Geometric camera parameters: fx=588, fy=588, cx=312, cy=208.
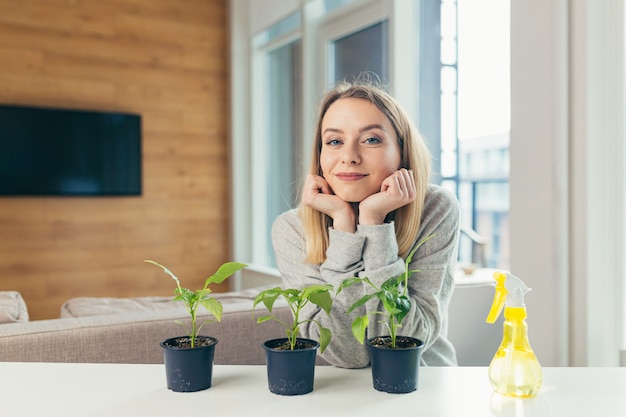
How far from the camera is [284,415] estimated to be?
2.52 ft

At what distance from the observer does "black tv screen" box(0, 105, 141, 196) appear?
4023 millimetres

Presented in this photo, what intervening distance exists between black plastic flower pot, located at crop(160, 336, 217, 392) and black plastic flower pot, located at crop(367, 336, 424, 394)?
25 centimetres

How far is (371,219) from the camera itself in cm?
108

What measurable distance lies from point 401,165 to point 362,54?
8.79ft

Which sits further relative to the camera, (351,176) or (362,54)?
(362,54)

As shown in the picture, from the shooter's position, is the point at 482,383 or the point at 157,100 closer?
the point at 482,383

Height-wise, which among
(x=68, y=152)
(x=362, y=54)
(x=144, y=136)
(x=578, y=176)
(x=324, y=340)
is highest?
(x=362, y=54)

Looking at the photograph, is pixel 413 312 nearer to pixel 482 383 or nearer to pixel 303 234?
pixel 482 383

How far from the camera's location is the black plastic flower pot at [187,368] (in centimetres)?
86

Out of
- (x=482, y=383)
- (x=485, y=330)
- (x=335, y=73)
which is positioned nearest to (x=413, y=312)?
(x=482, y=383)

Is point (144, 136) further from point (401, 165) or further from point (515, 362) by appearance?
point (515, 362)

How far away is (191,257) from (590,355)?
3.62m

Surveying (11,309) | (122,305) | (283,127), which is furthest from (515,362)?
(283,127)

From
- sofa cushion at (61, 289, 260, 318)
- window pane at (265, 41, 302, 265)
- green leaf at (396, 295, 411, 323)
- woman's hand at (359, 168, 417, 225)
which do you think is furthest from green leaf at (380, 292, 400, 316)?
window pane at (265, 41, 302, 265)
